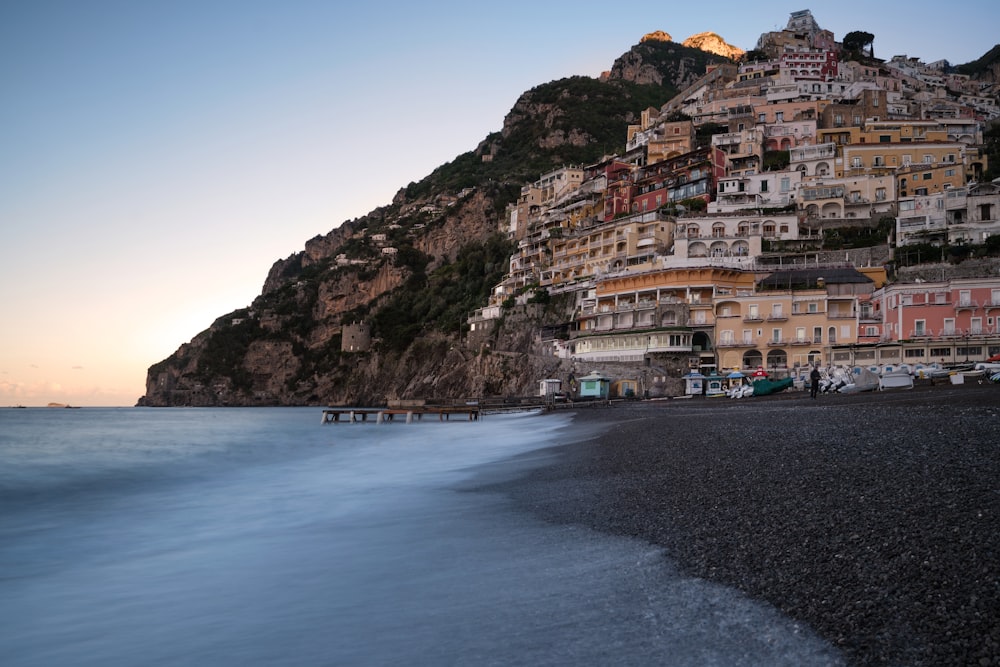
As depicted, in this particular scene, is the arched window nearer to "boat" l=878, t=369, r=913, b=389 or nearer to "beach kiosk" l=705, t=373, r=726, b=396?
"beach kiosk" l=705, t=373, r=726, b=396

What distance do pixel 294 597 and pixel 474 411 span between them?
1860 inches

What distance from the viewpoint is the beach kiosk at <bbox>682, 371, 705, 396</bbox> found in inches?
1977

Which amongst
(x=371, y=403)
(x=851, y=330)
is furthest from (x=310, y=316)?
(x=851, y=330)

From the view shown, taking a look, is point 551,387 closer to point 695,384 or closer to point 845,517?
point 695,384

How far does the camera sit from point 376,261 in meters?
130

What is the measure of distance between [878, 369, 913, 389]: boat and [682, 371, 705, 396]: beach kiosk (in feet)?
56.5

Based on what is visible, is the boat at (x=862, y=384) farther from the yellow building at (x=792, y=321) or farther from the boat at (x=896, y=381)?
the yellow building at (x=792, y=321)

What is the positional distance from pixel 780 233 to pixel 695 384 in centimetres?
2082

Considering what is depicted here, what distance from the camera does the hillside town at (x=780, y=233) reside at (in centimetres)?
5006

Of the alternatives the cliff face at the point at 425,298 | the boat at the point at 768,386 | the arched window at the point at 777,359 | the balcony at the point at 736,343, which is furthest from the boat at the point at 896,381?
the cliff face at the point at 425,298

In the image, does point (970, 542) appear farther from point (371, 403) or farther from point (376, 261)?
point (376, 261)

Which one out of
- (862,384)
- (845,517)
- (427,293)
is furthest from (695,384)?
(427,293)

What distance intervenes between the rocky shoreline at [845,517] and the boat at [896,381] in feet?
60.4

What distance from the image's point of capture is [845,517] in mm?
7754
